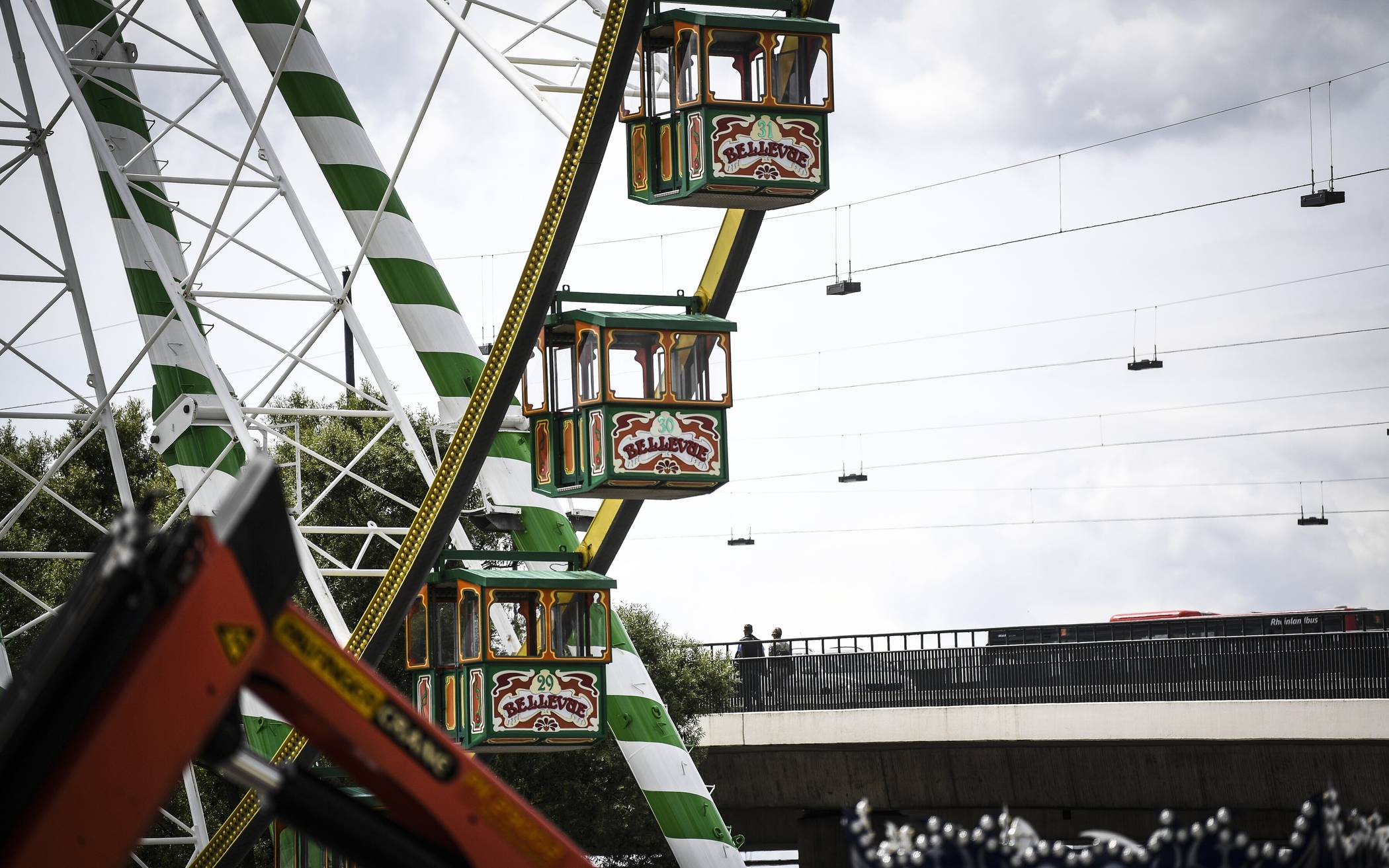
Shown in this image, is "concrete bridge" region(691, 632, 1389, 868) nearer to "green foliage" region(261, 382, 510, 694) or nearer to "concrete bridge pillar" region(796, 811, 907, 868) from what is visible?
"concrete bridge pillar" region(796, 811, 907, 868)

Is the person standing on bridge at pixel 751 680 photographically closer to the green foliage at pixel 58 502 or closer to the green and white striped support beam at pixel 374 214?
the green foliage at pixel 58 502

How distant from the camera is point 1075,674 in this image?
30469 millimetres

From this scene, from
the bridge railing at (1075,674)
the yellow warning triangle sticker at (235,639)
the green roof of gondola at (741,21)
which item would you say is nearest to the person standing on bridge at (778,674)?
the bridge railing at (1075,674)

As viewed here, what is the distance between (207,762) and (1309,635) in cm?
2539

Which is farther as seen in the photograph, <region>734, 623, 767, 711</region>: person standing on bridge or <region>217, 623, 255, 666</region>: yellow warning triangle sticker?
<region>734, 623, 767, 711</region>: person standing on bridge

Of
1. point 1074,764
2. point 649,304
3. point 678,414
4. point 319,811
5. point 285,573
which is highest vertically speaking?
point 649,304

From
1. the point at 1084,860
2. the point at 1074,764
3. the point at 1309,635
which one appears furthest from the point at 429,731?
the point at 1074,764

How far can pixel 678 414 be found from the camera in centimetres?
1360

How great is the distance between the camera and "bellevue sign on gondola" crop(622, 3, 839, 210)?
12469 mm

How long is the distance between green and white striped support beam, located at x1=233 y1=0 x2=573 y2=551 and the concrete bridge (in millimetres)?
16658

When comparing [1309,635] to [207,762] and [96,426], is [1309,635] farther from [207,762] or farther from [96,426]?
[207,762]

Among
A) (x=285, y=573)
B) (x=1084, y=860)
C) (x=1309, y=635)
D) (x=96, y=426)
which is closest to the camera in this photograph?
(x=285, y=573)

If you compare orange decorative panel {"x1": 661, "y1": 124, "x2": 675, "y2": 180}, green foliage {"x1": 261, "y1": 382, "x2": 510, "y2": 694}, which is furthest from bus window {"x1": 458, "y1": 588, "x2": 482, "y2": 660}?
green foliage {"x1": 261, "y1": 382, "x2": 510, "y2": 694}

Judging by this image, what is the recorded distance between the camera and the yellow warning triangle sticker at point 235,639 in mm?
3996
